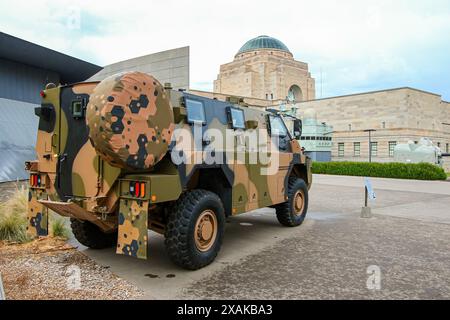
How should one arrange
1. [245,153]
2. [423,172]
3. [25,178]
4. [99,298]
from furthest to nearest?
1. [423,172]
2. [25,178]
3. [245,153]
4. [99,298]

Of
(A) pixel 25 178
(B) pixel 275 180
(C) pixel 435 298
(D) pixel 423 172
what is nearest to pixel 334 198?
(B) pixel 275 180

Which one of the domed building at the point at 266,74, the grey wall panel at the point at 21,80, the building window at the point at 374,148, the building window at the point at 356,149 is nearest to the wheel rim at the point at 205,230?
the grey wall panel at the point at 21,80

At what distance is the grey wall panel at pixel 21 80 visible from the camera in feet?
57.1

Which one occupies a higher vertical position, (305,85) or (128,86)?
(305,85)

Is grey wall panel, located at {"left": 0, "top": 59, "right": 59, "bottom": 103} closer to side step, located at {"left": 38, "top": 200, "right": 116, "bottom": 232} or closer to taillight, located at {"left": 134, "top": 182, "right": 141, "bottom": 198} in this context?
side step, located at {"left": 38, "top": 200, "right": 116, "bottom": 232}

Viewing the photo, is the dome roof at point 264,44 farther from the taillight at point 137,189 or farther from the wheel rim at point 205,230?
the taillight at point 137,189

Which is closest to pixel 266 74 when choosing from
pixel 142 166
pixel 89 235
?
pixel 89 235

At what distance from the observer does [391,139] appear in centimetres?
4778

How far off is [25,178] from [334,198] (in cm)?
1186

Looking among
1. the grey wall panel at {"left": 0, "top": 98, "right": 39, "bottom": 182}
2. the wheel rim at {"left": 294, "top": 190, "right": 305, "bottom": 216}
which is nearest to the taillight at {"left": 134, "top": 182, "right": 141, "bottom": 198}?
the wheel rim at {"left": 294, "top": 190, "right": 305, "bottom": 216}

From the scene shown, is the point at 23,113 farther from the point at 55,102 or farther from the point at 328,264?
the point at 328,264

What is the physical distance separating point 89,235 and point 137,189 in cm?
201

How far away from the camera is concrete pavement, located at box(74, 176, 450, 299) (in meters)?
4.12

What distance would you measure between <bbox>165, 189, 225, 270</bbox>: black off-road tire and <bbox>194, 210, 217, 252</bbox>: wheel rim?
7 centimetres
